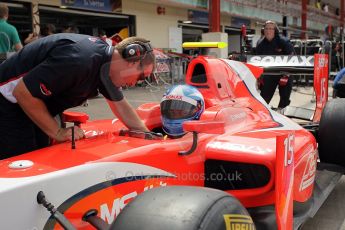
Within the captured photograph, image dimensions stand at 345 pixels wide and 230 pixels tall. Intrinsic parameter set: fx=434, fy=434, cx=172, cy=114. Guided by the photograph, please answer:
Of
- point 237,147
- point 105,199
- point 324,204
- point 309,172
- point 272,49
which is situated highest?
point 272,49

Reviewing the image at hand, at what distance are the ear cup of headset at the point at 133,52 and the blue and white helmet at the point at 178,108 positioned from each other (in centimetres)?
49

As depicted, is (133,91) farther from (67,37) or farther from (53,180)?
(53,180)

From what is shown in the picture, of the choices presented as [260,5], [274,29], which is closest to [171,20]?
[260,5]

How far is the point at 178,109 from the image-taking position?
255cm

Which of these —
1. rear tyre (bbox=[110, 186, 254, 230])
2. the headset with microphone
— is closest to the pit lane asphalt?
the headset with microphone

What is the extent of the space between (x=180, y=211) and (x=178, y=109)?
107 cm

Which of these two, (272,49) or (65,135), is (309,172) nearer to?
(65,135)

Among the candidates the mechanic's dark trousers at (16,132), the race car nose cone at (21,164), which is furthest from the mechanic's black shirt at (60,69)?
the race car nose cone at (21,164)

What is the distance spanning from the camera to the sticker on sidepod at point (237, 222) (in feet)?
5.52

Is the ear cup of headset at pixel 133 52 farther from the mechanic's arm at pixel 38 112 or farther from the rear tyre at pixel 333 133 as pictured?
the rear tyre at pixel 333 133

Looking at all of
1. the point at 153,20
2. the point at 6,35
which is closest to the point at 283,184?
the point at 6,35

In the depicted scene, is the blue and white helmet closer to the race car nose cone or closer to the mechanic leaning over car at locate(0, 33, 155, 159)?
the mechanic leaning over car at locate(0, 33, 155, 159)

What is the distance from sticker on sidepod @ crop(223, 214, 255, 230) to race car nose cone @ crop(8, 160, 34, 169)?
0.84 meters

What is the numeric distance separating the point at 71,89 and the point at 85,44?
0.25 meters
